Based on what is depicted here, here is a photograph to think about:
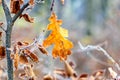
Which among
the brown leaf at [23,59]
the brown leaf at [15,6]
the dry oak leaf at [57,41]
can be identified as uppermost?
the brown leaf at [15,6]

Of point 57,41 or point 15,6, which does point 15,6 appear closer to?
point 15,6

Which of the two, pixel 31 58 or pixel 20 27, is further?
pixel 20 27

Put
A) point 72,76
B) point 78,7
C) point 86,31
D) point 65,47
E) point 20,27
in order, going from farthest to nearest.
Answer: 1. point 78,7
2. point 86,31
3. point 20,27
4. point 72,76
5. point 65,47

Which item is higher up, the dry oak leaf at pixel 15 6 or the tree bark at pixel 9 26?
the dry oak leaf at pixel 15 6

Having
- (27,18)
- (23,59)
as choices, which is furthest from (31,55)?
(27,18)

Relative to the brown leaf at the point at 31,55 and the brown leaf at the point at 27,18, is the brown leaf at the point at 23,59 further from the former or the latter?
the brown leaf at the point at 27,18

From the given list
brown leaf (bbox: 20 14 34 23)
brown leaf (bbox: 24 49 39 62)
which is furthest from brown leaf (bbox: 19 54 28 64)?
brown leaf (bbox: 20 14 34 23)

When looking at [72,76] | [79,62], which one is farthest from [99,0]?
[72,76]

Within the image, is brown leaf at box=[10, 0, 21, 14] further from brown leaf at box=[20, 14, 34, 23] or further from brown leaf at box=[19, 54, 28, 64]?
brown leaf at box=[19, 54, 28, 64]

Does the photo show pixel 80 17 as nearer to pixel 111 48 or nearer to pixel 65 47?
pixel 111 48

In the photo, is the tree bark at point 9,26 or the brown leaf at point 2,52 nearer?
the tree bark at point 9,26

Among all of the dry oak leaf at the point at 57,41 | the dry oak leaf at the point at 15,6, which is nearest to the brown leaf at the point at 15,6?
the dry oak leaf at the point at 15,6
